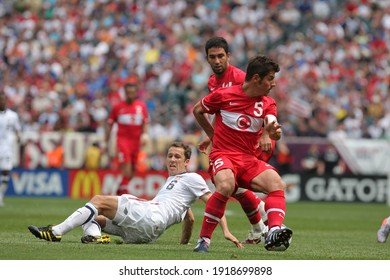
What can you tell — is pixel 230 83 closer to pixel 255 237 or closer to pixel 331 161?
pixel 255 237

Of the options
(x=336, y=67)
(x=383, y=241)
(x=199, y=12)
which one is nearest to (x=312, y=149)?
(x=336, y=67)

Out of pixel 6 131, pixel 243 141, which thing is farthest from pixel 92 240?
pixel 6 131

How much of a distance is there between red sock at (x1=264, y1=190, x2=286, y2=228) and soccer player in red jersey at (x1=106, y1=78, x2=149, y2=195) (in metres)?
9.82

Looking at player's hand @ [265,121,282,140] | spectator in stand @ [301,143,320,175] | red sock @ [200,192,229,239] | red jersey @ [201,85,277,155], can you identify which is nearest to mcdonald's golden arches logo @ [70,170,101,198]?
spectator in stand @ [301,143,320,175]

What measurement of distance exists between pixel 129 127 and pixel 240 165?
10158mm

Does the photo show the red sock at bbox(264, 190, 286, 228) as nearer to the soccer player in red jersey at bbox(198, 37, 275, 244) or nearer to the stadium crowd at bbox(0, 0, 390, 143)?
the soccer player in red jersey at bbox(198, 37, 275, 244)

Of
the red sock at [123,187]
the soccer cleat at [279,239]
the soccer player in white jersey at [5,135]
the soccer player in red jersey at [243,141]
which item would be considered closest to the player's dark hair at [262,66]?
the soccer player in red jersey at [243,141]

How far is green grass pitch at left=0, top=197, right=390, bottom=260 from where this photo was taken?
10.3 m

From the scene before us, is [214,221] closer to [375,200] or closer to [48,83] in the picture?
[375,200]

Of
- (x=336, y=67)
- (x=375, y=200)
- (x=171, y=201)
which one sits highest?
(x=336, y=67)

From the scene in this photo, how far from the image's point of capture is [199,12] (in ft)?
113

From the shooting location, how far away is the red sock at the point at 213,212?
35.9 feet

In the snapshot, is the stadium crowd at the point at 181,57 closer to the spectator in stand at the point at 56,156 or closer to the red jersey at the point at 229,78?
the spectator in stand at the point at 56,156

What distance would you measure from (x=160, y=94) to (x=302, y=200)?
20.0 feet
